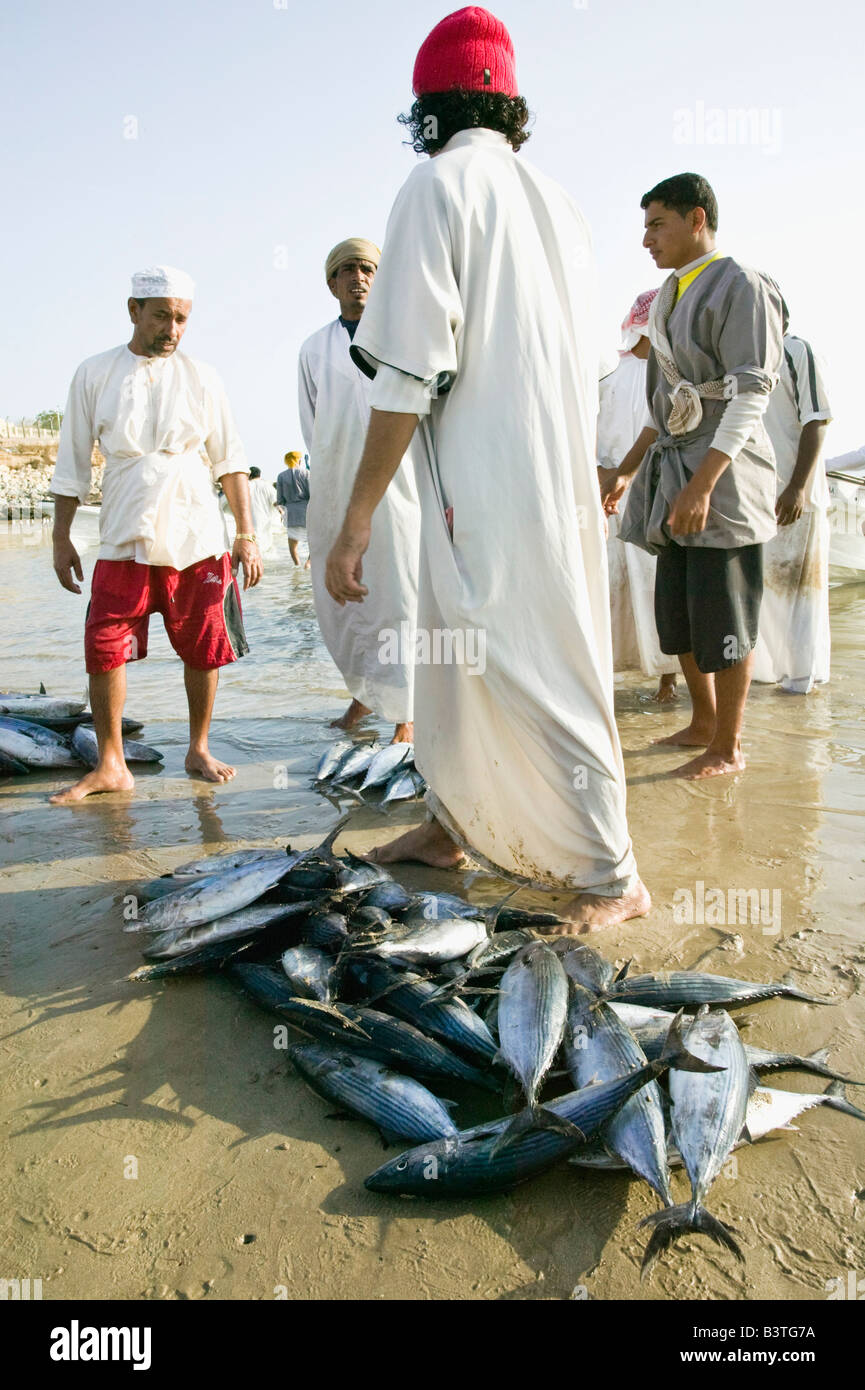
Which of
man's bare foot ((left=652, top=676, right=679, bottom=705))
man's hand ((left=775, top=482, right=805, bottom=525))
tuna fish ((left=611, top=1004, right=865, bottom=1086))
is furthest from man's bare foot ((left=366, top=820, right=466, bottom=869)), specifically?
man's hand ((left=775, top=482, right=805, bottom=525))

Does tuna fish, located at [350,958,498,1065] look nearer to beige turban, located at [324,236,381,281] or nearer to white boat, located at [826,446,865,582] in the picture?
beige turban, located at [324,236,381,281]

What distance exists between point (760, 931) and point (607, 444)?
16.1 feet

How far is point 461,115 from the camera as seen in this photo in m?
3.07

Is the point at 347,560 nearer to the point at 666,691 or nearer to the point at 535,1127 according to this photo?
the point at 535,1127

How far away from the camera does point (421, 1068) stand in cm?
235

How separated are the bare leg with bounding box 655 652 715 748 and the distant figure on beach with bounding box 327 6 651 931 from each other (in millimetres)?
2132

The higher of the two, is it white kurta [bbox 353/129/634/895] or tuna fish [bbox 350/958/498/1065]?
white kurta [bbox 353/129/634/895]

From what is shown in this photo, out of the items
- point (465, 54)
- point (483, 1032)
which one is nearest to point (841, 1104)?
point (483, 1032)

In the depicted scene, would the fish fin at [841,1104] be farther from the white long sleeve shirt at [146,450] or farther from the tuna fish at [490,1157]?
the white long sleeve shirt at [146,450]

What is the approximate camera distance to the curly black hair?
3.06 meters

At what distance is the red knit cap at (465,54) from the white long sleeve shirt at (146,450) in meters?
2.14

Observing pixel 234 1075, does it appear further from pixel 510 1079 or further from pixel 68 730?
pixel 68 730

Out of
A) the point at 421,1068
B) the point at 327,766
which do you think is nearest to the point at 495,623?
the point at 421,1068

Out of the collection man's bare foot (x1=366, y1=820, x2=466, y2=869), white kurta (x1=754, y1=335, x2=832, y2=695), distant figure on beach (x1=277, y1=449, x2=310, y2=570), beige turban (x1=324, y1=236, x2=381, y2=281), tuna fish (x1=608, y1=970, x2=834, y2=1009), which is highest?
beige turban (x1=324, y1=236, x2=381, y2=281)
